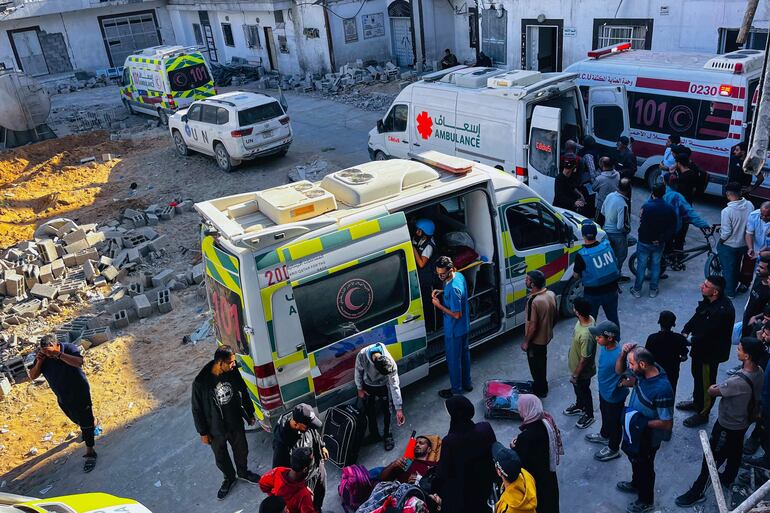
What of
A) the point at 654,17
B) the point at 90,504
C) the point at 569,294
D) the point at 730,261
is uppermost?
the point at 654,17

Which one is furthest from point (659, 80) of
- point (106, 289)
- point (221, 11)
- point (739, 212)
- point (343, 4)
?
point (221, 11)

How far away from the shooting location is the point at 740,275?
26.9 ft

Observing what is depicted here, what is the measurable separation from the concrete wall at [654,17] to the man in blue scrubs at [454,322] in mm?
10653

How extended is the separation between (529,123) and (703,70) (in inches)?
119

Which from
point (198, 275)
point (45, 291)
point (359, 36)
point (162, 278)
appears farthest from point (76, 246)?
point (359, 36)

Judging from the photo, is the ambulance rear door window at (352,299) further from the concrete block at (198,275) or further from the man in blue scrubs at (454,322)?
the concrete block at (198,275)

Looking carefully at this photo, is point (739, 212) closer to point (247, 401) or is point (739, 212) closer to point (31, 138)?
point (247, 401)

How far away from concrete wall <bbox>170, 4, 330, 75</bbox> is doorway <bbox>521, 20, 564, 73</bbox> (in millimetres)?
9005

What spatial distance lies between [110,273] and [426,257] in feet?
21.3

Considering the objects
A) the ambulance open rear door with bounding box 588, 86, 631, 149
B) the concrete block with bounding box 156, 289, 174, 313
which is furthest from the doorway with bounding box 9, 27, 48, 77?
the ambulance open rear door with bounding box 588, 86, 631, 149

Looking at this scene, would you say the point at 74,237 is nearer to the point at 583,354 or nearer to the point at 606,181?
the point at 606,181

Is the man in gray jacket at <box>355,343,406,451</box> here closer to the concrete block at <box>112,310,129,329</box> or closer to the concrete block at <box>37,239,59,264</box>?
the concrete block at <box>112,310,129,329</box>

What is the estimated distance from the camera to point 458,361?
22.5ft

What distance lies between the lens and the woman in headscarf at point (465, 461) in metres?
4.66
